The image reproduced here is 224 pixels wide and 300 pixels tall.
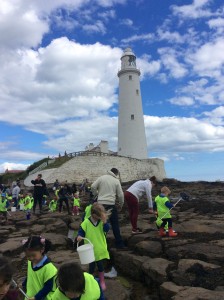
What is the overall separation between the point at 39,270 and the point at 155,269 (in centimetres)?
273

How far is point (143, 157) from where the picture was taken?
147 feet

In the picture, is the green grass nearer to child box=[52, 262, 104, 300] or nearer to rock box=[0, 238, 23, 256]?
rock box=[0, 238, 23, 256]

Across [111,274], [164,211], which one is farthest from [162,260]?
[164,211]

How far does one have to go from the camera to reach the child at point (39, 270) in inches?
147

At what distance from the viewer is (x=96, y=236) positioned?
550 cm

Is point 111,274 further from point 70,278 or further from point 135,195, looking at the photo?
point 70,278

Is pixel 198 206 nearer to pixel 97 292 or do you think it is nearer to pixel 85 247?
pixel 85 247

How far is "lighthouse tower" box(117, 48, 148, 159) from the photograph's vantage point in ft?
143

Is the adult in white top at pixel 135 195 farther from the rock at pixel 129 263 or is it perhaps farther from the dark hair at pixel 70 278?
the dark hair at pixel 70 278

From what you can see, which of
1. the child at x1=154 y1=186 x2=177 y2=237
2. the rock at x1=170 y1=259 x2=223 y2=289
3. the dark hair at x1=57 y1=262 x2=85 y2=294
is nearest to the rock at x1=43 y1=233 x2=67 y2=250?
the child at x1=154 y1=186 x2=177 y2=237

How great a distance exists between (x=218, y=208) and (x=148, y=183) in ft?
21.3

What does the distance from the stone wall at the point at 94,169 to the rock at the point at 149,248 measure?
3081 cm

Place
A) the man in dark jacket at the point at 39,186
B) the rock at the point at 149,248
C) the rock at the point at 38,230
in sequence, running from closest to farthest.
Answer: the rock at the point at 149,248, the rock at the point at 38,230, the man in dark jacket at the point at 39,186

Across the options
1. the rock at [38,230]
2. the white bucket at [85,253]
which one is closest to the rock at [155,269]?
the white bucket at [85,253]
